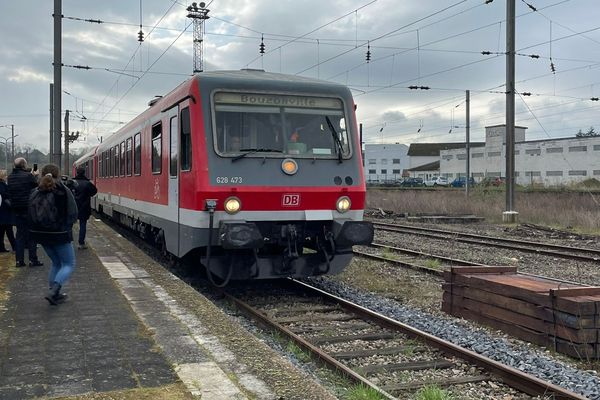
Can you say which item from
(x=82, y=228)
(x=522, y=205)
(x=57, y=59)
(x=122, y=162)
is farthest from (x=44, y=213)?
(x=522, y=205)

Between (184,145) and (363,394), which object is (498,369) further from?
(184,145)

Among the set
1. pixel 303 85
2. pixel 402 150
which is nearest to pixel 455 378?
pixel 303 85

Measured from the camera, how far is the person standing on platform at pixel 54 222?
21.9 ft

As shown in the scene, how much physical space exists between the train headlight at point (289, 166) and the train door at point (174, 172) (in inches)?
67.8

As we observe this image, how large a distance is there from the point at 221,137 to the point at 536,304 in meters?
4.47

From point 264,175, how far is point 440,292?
352cm

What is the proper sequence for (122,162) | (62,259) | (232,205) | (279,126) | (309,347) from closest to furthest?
1. (309,347)
2. (62,259)
3. (232,205)
4. (279,126)
5. (122,162)

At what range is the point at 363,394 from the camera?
457 centimetres

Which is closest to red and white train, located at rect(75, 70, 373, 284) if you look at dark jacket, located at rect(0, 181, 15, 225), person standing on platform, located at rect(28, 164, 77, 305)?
person standing on platform, located at rect(28, 164, 77, 305)

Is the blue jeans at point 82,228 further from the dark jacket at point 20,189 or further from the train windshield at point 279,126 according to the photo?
the train windshield at point 279,126

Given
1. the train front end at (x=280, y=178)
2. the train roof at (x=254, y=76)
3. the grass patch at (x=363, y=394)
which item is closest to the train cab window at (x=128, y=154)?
the train roof at (x=254, y=76)

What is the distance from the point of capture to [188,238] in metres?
8.30

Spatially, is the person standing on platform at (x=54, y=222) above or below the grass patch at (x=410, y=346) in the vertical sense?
above

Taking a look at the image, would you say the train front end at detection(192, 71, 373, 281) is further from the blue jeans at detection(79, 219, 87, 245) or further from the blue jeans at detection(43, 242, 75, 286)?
the blue jeans at detection(79, 219, 87, 245)
